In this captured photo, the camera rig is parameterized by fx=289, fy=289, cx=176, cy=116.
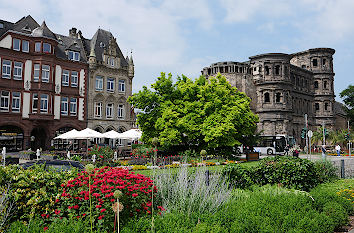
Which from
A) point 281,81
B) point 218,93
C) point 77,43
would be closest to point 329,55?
point 281,81

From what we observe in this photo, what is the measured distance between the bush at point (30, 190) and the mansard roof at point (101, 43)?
3411cm

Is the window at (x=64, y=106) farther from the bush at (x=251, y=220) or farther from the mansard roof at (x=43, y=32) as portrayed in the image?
the bush at (x=251, y=220)

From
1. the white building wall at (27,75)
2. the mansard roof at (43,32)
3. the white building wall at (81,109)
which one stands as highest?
the mansard roof at (43,32)

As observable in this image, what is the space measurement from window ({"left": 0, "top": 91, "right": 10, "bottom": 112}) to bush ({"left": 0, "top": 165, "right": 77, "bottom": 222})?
1102 inches

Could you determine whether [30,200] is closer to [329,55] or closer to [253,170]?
[253,170]

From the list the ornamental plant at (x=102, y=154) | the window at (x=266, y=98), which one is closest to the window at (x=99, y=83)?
the ornamental plant at (x=102, y=154)

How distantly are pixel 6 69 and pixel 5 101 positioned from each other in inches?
135

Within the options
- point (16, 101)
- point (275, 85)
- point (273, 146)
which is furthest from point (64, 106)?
point (275, 85)

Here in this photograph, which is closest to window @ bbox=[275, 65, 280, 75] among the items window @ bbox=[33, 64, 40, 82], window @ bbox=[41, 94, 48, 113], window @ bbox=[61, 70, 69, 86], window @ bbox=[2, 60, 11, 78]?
window @ bbox=[61, 70, 69, 86]

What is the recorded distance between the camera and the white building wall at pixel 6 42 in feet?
101

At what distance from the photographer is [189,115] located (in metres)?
25.4

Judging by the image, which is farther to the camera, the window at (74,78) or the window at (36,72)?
the window at (74,78)

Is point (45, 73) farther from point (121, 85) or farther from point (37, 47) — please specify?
point (121, 85)

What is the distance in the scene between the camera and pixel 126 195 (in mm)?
5809
